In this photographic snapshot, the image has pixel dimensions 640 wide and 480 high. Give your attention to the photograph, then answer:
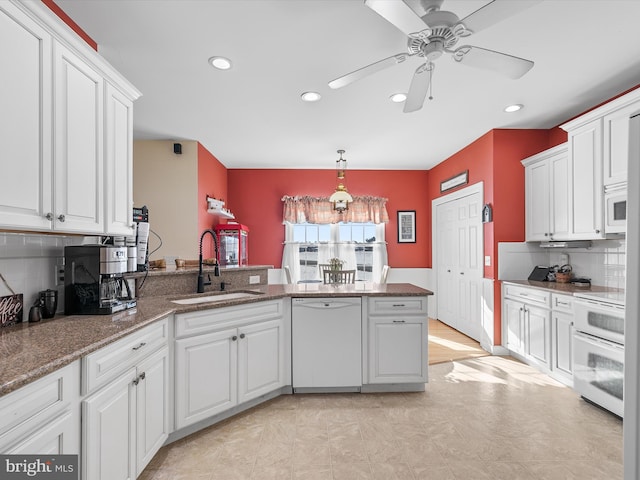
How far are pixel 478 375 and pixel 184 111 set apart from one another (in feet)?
13.4

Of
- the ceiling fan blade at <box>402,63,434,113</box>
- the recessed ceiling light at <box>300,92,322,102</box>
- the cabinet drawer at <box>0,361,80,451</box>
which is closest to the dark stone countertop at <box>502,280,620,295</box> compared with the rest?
the ceiling fan blade at <box>402,63,434,113</box>

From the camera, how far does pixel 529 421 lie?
2.48m

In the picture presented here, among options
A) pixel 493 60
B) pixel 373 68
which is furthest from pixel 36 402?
pixel 493 60

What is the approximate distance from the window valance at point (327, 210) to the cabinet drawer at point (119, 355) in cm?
414

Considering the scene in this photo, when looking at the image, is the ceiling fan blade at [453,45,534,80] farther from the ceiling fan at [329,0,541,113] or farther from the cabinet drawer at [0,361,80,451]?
the cabinet drawer at [0,361,80,451]

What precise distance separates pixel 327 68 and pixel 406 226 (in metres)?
4.04

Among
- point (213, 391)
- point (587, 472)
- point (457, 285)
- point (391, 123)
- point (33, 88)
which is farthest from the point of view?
point (457, 285)

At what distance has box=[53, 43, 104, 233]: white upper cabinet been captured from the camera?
1.61 m

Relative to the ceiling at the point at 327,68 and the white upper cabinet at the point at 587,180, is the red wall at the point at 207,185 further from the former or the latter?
the white upper cabinet at the point at 587,180

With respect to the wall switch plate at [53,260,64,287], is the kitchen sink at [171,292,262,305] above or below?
below

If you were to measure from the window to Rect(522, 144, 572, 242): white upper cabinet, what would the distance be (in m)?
2.58

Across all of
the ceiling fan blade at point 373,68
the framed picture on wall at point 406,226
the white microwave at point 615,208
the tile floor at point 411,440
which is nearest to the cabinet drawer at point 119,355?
the tile floor at point 411,440

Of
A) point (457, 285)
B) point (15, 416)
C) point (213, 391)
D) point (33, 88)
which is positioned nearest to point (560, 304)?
point (457, 285)

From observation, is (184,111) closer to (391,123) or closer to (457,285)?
(391,123)
